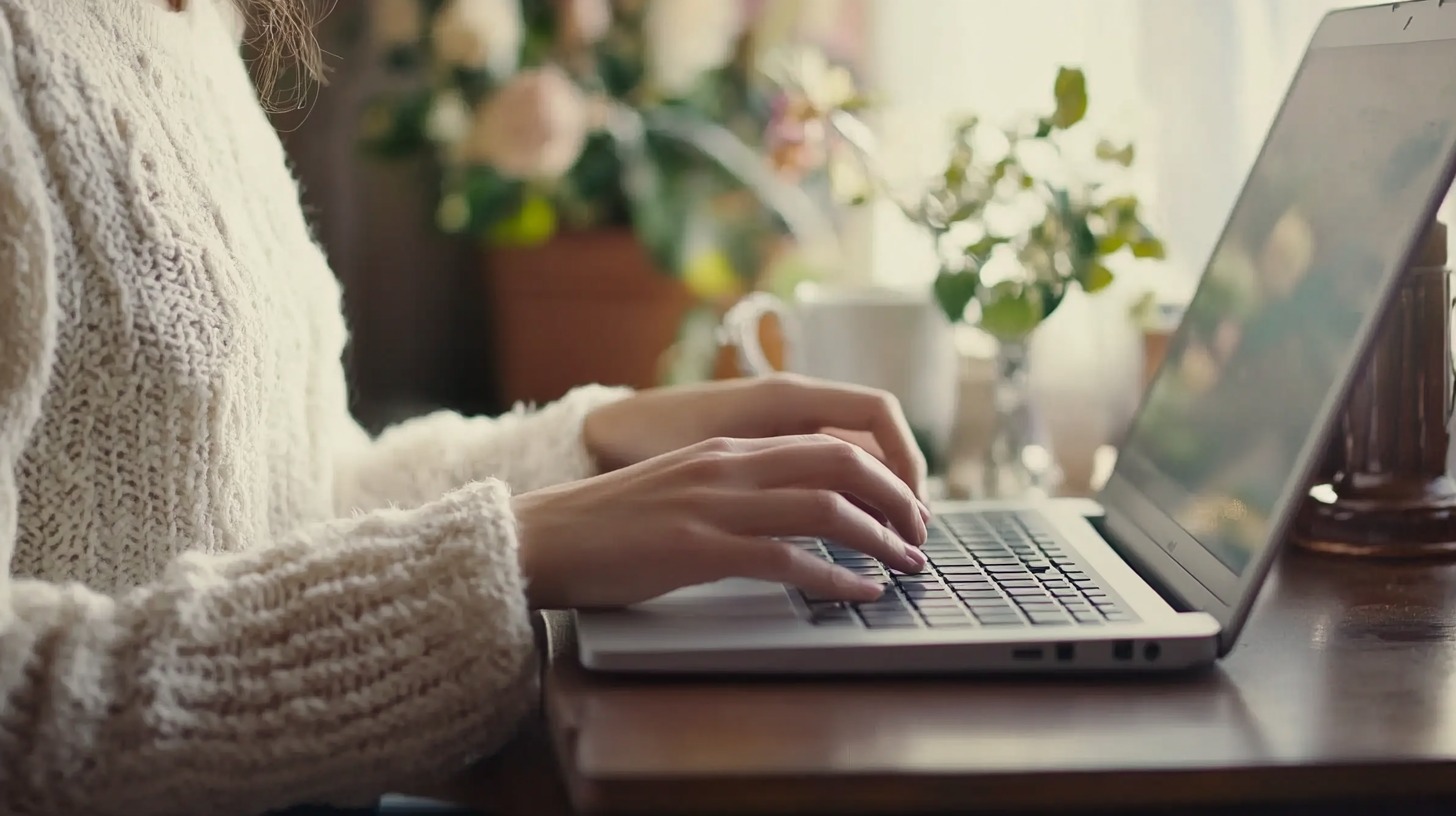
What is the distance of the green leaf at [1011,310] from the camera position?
1.05 metres

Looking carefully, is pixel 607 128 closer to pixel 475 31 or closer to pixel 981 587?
pixel 475 31

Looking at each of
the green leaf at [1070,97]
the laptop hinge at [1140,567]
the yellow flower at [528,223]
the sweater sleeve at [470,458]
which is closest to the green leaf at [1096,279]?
the green leaf at [1070,97]

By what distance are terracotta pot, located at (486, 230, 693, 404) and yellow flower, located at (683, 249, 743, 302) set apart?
0.07 m

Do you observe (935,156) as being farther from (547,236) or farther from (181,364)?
(547,236)

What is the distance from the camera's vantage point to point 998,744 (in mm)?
546

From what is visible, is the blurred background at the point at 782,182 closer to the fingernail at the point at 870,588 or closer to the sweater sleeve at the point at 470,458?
the sweater sleeve at the point at 470,458

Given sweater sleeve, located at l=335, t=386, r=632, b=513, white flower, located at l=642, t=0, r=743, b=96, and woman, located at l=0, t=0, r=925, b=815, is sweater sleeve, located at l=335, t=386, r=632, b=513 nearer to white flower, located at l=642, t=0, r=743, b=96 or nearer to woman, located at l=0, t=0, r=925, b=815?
woman, located at l=0, t=0, r=925, b=815

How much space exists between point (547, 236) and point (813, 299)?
65cm

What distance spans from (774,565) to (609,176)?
3.87 feet

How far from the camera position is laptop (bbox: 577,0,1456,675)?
2.02 feet

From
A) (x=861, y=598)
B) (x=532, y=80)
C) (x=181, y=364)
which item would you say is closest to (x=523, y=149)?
(x=532, y=80)

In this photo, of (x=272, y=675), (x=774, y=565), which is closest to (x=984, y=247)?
(x=774, y=565)

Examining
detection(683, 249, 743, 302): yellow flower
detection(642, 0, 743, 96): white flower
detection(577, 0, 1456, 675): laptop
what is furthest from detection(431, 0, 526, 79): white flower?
detection(577, 0, 1456, 675): laptop

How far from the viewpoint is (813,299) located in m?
1.18
